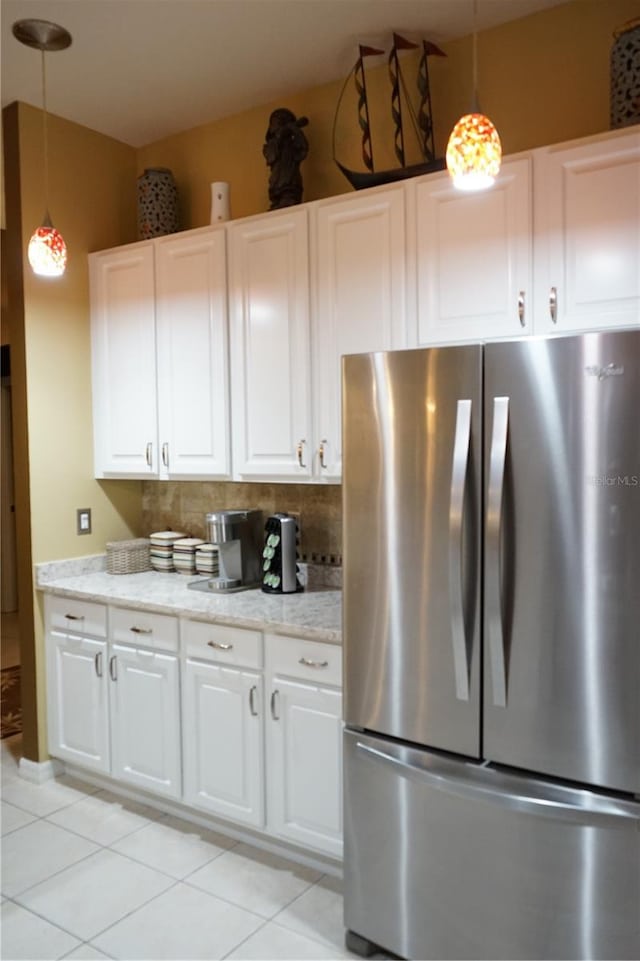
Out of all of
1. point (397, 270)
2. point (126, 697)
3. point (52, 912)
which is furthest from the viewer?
point (126, 697)

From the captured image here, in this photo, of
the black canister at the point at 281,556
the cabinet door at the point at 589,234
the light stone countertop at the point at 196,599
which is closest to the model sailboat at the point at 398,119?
the cabinet door at the point at 589,234

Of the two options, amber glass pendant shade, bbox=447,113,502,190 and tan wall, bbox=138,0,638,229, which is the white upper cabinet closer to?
tan wall, bbox=138,0,638,229

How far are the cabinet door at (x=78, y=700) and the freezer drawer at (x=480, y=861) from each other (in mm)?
1344

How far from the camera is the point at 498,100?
257cm

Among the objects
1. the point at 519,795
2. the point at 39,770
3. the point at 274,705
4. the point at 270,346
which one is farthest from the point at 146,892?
the point at 270,346

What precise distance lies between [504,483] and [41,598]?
2257 millimetres

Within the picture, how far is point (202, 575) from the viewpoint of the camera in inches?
129

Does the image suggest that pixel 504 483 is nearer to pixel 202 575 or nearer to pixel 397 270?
pixel 397 270

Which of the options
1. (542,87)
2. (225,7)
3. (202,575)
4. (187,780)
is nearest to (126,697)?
(187,780)

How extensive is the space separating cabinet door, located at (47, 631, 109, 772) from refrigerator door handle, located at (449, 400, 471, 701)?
5.57 feet

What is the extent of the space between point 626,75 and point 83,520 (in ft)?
8.96

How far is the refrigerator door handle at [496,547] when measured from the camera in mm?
1781

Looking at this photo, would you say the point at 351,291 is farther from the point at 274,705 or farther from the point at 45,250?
the point at 274,705

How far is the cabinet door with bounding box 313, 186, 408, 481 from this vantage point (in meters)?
2.46
